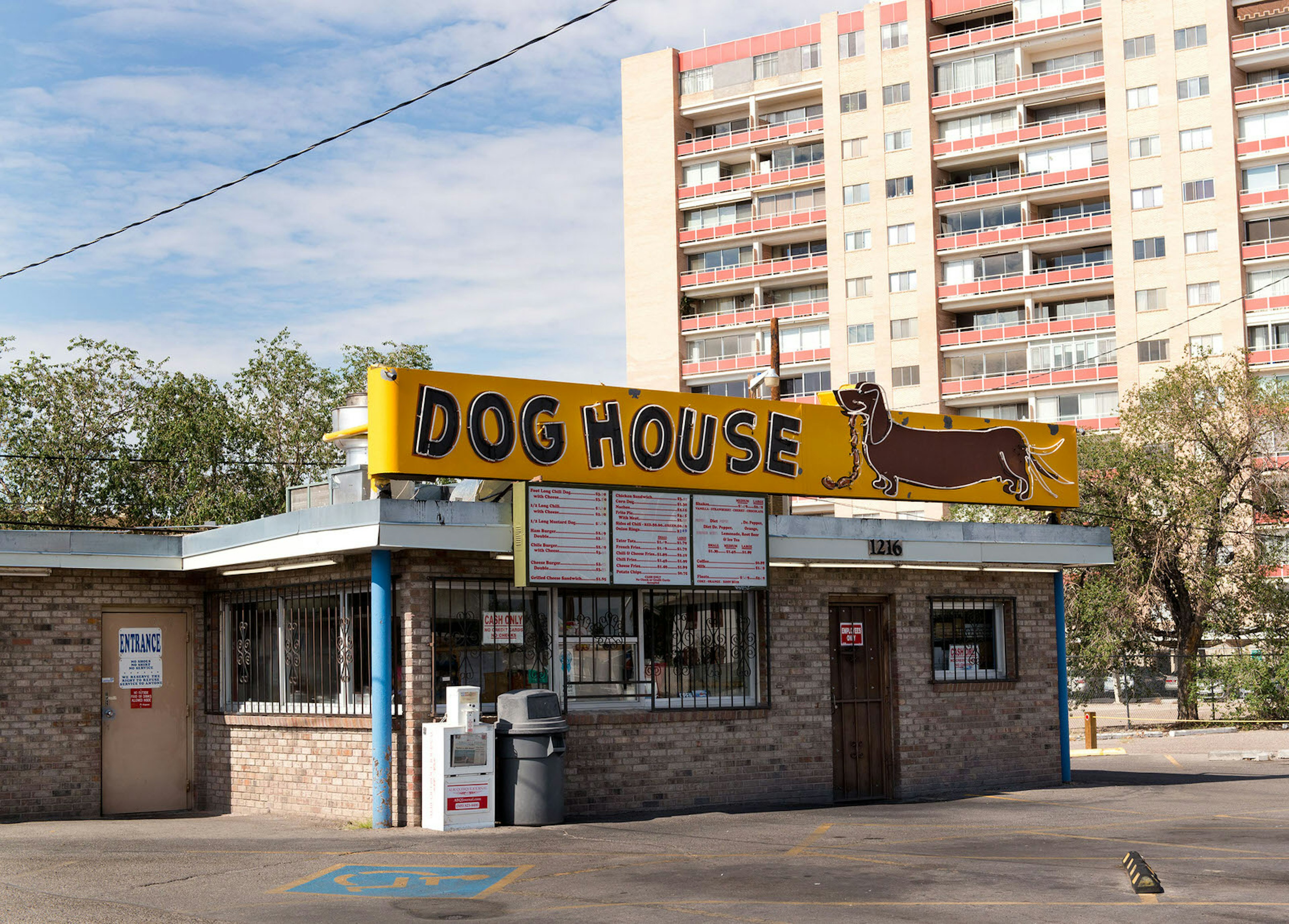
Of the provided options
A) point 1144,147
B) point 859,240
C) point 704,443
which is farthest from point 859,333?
point 704,443

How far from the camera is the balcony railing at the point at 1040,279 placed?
6544cm

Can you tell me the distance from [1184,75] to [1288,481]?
3225 cm

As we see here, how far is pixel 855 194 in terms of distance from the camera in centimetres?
7131

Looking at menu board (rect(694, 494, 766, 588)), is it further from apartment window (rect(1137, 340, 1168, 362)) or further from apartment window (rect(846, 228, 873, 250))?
apartment window (rect(846, 228, 873, 250))

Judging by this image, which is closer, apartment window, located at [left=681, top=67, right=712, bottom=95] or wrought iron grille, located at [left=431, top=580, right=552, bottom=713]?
wrought iron grille, located at [left=431, top=580, right=552, bottom=713]

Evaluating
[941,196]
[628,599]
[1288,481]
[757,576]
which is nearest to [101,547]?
[628,599]

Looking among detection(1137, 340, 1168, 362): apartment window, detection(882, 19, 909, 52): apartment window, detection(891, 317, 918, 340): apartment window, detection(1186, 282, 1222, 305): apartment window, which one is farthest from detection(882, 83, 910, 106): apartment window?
detection(1137, 340, 1168, 362): apartment window

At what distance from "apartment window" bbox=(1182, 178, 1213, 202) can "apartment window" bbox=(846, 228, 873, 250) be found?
15.5 meters

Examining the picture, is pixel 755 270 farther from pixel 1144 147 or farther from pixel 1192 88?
pixel 1192 88

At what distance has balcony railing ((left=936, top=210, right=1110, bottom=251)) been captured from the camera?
215ft

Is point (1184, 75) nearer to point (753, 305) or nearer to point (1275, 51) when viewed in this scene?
point (1275, 51)

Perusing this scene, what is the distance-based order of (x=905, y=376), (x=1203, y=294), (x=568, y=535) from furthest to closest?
(x=905, y=376) < (x=1203, y=294) < (x=568, y=535)

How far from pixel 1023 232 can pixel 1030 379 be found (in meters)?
7.38

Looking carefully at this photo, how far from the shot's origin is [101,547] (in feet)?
52.3
